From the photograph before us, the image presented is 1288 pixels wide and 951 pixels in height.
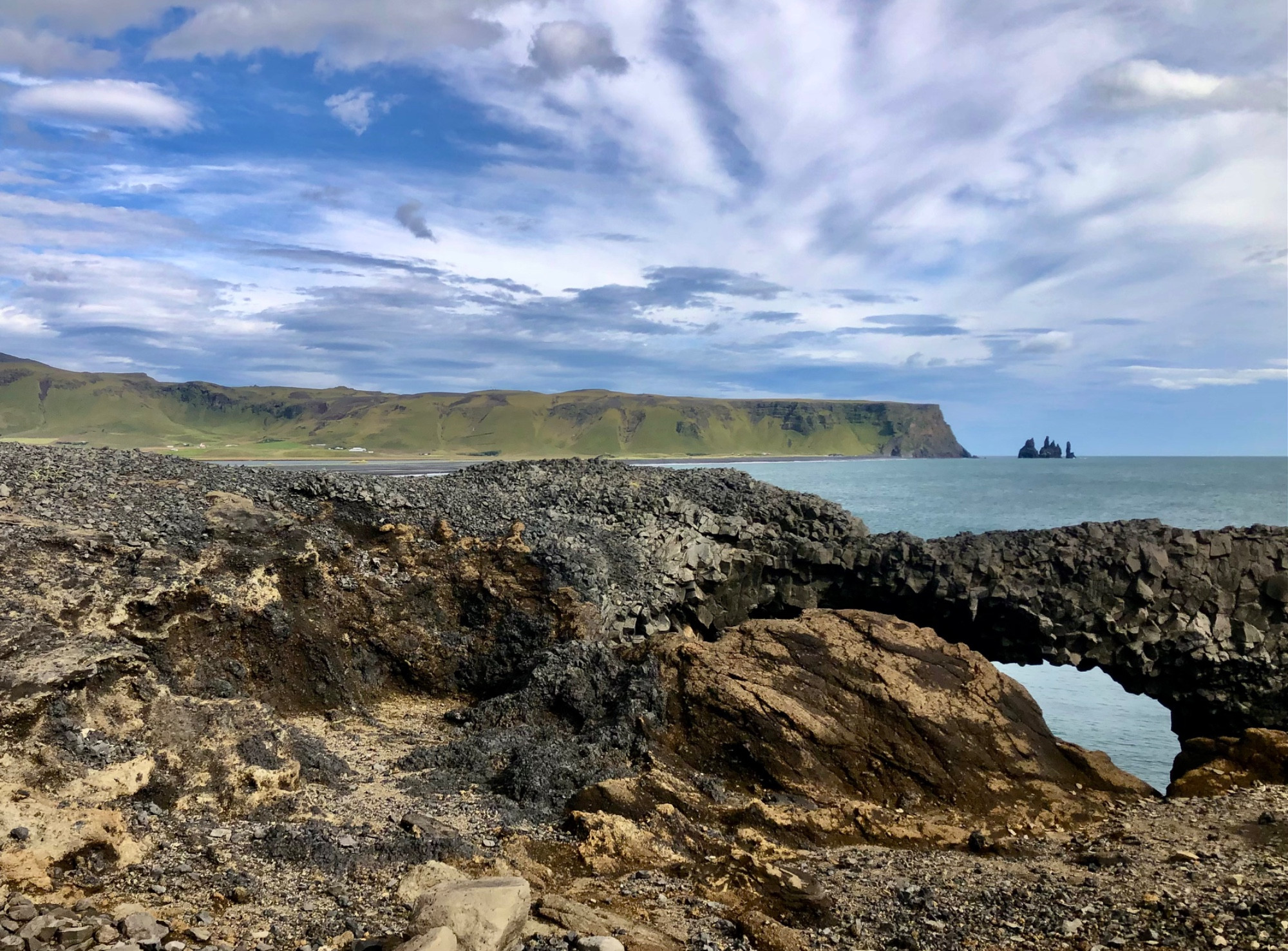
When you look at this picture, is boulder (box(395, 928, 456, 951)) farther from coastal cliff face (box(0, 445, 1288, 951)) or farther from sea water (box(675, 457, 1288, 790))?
sea water (box(675, 457, 1288, 790))

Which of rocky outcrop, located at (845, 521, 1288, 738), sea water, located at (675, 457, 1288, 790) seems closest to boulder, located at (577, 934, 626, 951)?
rocky outcrop, located at (845, 521, 1288, 738)

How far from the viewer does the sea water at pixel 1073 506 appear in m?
27.3

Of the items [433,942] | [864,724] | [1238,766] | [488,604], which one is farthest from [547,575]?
[1238,766]

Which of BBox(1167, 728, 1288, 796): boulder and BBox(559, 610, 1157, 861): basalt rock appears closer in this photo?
BBox(559, 610, 1157, 861): basalt rock

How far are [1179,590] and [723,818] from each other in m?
16.7

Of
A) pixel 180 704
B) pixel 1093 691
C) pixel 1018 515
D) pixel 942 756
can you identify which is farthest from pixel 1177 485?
pixel 180 704

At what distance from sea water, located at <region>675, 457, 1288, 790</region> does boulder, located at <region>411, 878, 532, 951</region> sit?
22182 millimetres

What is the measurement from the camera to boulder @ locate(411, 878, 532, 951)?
7082 mm

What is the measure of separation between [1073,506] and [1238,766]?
90055 mm

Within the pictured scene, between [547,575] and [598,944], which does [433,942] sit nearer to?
[598,944]

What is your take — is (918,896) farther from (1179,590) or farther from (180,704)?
(1179,590)

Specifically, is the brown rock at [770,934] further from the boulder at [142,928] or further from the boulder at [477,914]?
the boulder at [142,928]

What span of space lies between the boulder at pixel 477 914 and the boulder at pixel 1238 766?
13224mm

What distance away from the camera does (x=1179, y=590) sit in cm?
2198
